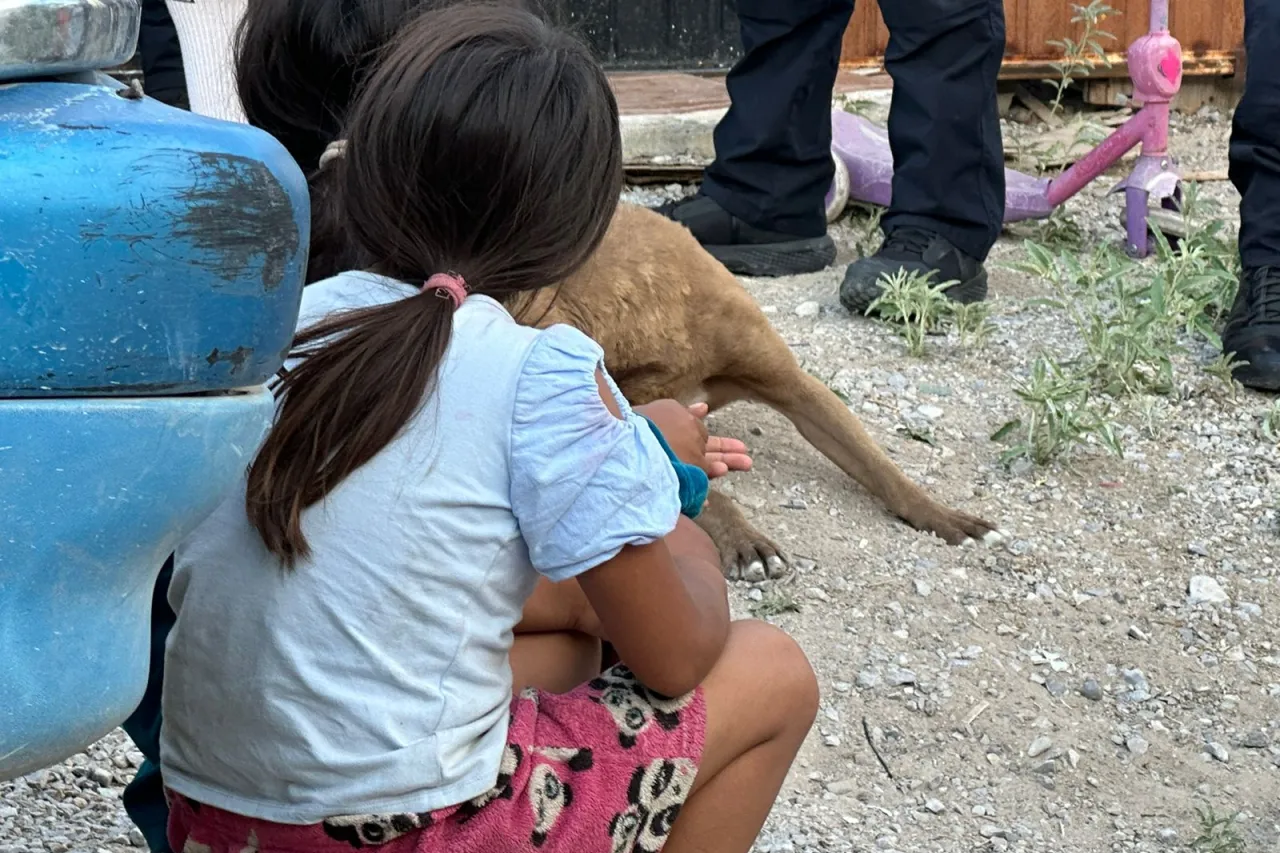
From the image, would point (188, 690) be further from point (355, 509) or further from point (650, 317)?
point (650, 317)

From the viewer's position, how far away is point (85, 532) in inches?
45.7

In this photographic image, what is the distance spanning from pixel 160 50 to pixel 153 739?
10.1 ft

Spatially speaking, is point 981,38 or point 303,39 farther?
point 981,38

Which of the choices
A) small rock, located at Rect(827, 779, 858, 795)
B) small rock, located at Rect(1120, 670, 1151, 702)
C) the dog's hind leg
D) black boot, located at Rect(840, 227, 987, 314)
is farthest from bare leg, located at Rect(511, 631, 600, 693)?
black boot, located at Rect(840, 227, 987, 314)

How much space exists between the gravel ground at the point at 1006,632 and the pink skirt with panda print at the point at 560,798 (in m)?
0.80

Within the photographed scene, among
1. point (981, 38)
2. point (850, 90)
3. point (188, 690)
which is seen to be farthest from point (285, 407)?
point (850, 90)

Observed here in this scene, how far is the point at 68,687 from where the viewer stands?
118 cm

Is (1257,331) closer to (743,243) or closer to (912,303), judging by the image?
(912,303)

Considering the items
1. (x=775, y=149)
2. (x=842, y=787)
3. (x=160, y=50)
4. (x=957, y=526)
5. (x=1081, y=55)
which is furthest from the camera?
(x=1081, y=55)

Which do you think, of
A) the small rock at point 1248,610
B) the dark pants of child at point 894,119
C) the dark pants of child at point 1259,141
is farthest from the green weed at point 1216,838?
the dark pants of child at point 894,119

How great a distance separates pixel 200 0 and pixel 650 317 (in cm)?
115

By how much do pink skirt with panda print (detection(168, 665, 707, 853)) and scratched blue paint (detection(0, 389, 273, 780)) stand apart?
0.45m

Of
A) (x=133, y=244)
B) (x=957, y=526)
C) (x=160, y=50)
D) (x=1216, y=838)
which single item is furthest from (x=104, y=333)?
(x=160, y=50)

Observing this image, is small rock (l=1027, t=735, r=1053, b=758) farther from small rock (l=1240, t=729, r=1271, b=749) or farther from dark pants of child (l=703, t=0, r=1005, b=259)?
dark pants of child (l=703, t=0, r=1005, b=259)
